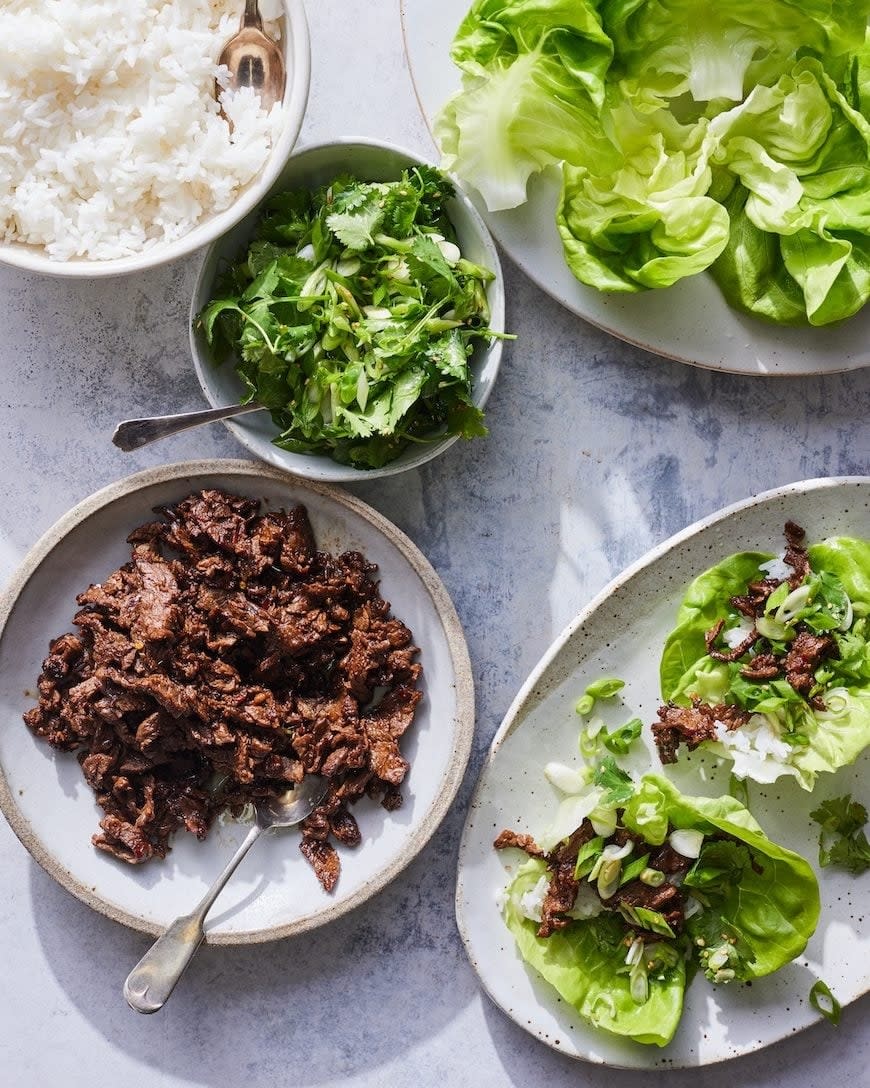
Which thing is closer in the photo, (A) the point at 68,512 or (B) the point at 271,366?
(B) the point at 271,366

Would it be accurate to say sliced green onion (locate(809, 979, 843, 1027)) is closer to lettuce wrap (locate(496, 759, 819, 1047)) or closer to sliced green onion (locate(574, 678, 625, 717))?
lettuce wrap (locate(496, 759, 819, 1047))

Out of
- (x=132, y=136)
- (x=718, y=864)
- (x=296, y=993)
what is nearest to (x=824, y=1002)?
(x=718, y=864)

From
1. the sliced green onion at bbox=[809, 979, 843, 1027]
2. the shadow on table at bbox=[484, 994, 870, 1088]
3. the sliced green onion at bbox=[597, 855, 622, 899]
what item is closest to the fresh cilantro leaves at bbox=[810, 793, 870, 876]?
the sliced green onion at bbox=[809, 979, 843, 1027]

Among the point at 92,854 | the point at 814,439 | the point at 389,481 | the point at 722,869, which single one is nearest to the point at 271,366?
the point at 389,481

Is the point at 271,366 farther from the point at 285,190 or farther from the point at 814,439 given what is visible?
the point at 814,439

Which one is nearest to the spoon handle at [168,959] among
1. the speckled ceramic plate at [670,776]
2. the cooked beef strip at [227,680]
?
the cooked beef strip at [227,680]

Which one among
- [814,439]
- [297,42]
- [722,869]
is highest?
Answer: [297,42]

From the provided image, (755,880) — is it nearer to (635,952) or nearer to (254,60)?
(635,952)
